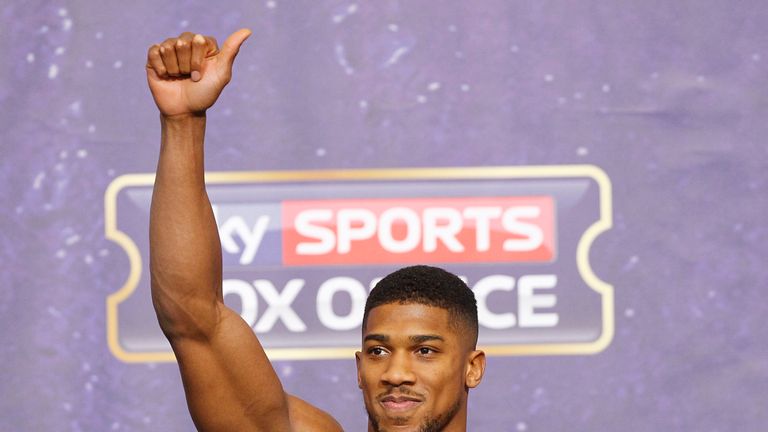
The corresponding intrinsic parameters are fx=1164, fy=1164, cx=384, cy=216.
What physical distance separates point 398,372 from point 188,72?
1.46ft

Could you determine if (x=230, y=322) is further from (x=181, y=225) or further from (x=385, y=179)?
(x=385, y=179)

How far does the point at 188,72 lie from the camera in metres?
1.34

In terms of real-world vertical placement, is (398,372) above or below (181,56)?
below

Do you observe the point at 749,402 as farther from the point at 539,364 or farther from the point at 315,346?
the point at 315,346

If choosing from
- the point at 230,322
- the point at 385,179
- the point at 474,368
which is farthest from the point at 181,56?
the point at 385,179

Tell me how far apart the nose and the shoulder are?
16 centimetres

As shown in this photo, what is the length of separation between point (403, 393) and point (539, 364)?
22.3 inches

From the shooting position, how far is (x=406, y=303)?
1514 millimetres

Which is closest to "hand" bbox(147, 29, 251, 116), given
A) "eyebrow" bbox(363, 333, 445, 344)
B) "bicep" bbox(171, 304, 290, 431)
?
"bicep" bbox(171, 304, 290, 431)

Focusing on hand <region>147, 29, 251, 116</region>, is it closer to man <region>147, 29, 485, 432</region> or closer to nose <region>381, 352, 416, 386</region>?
man <region>147, 29, 485, 432</region>

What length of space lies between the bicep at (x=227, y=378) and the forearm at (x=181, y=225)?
0.06 meters

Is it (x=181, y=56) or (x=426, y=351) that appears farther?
(x=426, y=351)

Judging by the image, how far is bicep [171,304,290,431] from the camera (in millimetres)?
1424

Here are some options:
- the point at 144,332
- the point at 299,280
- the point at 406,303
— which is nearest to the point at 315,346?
the point at 299,280
